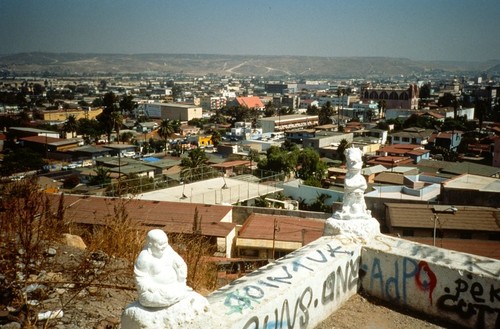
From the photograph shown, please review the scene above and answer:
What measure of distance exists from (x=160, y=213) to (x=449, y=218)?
477 inches

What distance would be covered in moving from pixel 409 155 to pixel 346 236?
130ft

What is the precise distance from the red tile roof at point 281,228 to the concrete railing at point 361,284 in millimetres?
9455

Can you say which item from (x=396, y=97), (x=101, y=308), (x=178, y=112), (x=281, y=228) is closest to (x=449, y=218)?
(x=281, y=228)

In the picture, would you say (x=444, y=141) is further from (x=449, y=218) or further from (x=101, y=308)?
(x=101, y=308)

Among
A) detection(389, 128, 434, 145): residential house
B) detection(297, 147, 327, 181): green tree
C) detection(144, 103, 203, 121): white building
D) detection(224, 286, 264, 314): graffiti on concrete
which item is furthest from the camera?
detection(144, 103, 203, 121): white building

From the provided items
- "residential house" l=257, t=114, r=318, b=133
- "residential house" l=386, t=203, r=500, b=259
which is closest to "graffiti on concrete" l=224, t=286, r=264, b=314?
"residential house" l=386, t=203, r=500, b=259

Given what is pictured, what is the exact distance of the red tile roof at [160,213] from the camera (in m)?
15.5

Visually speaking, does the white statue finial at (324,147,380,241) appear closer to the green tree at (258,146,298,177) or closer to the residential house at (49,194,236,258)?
the residential house at (49,194,236,258)

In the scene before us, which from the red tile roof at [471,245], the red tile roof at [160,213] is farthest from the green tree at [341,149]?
Answer: the red tile roof at [471,245]

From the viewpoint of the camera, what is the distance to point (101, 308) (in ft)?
16.4

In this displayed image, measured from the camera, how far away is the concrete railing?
374 centimetres

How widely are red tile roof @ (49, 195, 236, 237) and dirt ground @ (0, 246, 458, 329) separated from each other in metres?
9.24

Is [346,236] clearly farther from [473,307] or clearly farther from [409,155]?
[409,155]

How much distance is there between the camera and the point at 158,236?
3.00 metres
